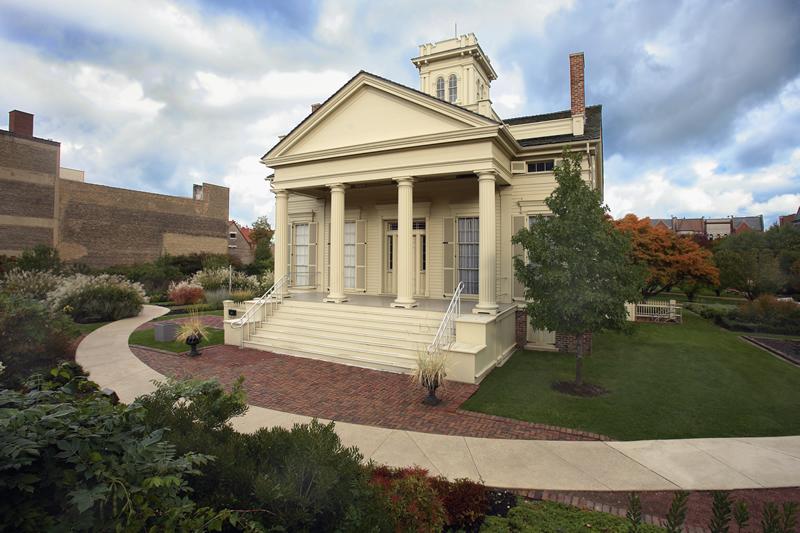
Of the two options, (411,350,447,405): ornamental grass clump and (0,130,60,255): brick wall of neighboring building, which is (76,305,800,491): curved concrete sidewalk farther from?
(0,130,60,255): brick wall of neighboring building

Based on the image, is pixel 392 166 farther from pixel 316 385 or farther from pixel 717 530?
pixel 717 530

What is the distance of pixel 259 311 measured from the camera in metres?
14.1

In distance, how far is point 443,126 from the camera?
1272 centimetres

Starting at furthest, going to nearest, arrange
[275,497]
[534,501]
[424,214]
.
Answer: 1. [424,214]
2. [534,501]
3. [275,497]

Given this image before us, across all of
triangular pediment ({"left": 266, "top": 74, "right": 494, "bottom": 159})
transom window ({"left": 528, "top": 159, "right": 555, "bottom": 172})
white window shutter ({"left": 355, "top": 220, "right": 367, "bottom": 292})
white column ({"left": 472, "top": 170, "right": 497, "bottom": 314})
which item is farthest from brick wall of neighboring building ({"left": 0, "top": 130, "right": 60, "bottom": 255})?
transom window ({"left": 528, "top": 159, "right": 555, "bottom": 172})

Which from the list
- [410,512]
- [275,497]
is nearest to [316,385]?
[410,512]

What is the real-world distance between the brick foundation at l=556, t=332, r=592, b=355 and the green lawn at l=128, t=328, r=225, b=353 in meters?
11.2

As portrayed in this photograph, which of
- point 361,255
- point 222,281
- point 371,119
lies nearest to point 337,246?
point 361,255

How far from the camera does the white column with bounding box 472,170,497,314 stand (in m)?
11.9

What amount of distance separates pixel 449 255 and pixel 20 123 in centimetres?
3303

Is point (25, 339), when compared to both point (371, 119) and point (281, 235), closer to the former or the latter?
point (281, 235)

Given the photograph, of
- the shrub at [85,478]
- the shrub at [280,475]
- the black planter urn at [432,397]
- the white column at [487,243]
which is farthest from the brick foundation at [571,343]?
the shrub at [85,478]

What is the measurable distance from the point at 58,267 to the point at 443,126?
82.6 ft

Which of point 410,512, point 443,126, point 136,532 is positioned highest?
point 443,126
